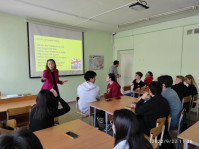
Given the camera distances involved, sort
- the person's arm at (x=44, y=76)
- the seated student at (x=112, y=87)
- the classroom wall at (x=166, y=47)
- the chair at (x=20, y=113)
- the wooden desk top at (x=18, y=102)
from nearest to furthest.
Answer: the chair at (x=20, y=113) → the wooden desk top at (x=18, y=102) → the person's arm at (x=44, y=76) → the seated student at (x=112, y=87) → the classroom wall at (x=166, y=47)

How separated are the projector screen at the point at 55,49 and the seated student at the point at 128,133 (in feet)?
13.3

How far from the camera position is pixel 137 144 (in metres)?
0.93

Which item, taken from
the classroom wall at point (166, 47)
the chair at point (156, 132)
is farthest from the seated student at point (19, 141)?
the classroom wall at point (166, 47)

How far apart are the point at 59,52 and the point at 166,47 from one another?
12.7 feet

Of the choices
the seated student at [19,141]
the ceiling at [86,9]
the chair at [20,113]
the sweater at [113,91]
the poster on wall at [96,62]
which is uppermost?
the ceiling at [86,9]

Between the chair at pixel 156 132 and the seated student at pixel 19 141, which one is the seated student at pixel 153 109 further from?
the seated student at pixel 19 141

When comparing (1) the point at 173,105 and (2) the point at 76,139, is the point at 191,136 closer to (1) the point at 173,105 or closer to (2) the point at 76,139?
(1) the point at 173,105

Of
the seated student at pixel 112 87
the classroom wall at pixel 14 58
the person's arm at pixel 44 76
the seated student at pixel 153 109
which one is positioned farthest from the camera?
the classroom wall at pixel 14 58

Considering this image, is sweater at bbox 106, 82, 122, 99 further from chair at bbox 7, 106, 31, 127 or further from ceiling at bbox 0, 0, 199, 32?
ceiling at bbox 0, 0, 199, 32

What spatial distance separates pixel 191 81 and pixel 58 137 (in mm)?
3684

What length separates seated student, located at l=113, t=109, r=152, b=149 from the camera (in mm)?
942

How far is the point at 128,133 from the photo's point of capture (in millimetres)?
971

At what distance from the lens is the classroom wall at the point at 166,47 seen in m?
4.27

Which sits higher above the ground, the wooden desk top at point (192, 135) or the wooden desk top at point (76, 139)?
the wooden desk top at point (192, 135)
